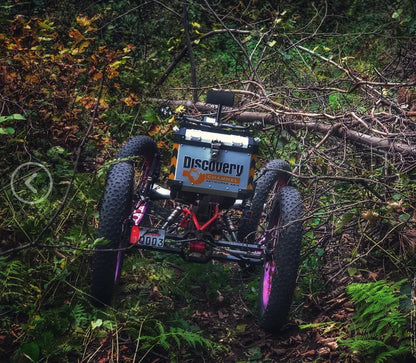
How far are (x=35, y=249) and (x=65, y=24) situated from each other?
5.57 m

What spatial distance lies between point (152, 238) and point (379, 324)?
1.74 m

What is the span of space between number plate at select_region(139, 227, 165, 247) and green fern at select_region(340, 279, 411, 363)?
4.69 ft

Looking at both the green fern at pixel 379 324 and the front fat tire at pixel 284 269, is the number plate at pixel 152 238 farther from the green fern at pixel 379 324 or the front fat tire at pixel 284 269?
the green fern at pixel 379 324

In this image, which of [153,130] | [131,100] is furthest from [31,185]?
[131,100]

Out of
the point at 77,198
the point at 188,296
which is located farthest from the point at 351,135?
the point at 77,198

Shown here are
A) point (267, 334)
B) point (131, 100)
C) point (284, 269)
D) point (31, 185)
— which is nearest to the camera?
point (284, 269)

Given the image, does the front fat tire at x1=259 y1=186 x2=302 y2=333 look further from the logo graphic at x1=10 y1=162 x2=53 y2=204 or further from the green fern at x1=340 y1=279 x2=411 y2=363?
the logo graphic at x1=10 y1=162 x2=53 y2=204

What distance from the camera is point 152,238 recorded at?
4.29 m

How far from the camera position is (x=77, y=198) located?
490cm

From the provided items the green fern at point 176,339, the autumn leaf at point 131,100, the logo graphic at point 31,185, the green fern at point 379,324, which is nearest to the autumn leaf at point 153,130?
the autumn leaf at point 131,100

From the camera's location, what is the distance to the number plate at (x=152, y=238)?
428cm

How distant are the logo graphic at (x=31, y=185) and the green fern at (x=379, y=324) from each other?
2562 millimetres

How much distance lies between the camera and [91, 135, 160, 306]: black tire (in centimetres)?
395

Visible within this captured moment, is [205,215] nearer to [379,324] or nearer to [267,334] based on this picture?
[267,334]
